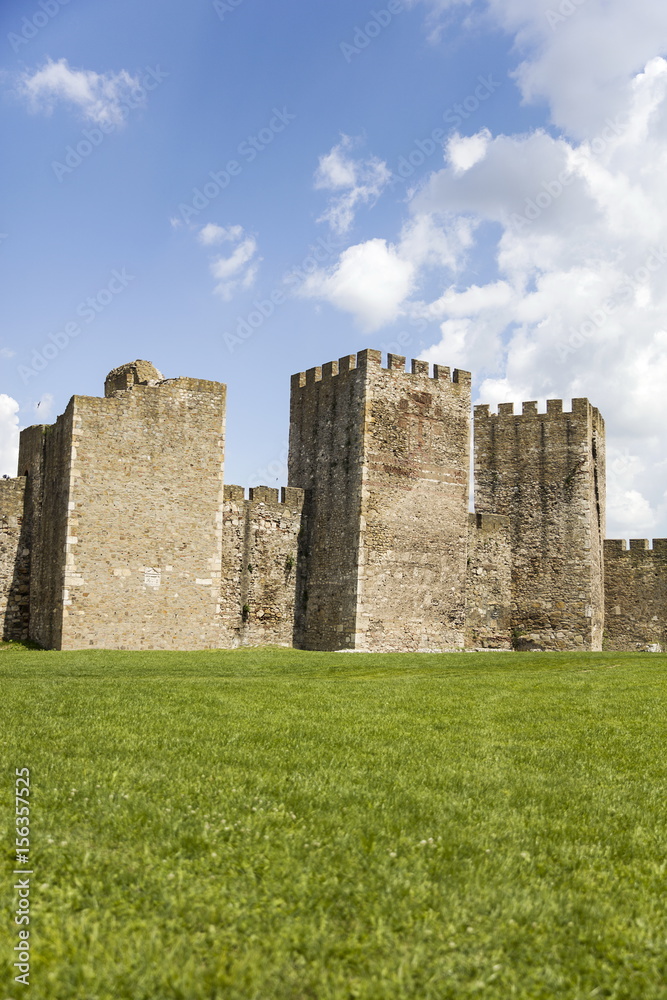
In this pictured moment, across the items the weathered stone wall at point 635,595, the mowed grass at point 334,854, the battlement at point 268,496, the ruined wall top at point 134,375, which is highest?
the ruined wall top at point 134,375

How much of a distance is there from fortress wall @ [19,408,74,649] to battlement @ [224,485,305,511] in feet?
18.2

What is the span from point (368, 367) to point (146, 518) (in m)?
9.44

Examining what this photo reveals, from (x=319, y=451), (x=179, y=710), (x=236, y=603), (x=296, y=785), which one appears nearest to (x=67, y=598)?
(x=236, y=603)

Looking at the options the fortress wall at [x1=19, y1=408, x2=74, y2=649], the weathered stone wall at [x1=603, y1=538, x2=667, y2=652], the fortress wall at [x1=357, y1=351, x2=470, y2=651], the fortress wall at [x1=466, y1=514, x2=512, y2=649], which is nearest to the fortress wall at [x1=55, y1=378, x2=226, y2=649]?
the fortress wall at [x1=19, y1=408, x2=74, y2=649]

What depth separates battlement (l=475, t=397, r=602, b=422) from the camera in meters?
35.4

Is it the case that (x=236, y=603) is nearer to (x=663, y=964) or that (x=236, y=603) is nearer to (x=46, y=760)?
(x=46, y=760)

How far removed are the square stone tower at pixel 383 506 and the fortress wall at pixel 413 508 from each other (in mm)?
37

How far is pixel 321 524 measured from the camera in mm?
30422

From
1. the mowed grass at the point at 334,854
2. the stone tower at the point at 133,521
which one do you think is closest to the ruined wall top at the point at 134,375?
the stone tower at the point at 133,521

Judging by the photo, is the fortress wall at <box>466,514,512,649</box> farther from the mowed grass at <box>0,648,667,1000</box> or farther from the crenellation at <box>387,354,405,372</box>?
the mowed grass at <box>0,648,667,1000</box>

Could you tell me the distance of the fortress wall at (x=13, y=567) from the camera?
28.5m

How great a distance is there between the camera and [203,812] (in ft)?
23.8

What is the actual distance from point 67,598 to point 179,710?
13.7 metres

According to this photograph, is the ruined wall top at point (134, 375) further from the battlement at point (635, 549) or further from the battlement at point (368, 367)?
the battlement at point (635, 549)
